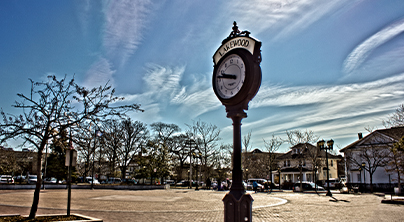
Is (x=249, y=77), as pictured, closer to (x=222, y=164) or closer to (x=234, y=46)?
(x=234, y=46)

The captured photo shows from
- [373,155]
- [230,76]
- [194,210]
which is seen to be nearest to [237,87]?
[230,76]

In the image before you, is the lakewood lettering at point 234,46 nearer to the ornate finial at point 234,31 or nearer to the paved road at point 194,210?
the ornate finial at point 234,31

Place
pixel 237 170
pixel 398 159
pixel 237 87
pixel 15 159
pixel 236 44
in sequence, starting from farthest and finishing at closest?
pixel 15 159
pixel 398 159
pixel 236 44
pixel 237 87
pixel 237 170

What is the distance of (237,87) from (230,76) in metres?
0.28

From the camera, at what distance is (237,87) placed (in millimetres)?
5684

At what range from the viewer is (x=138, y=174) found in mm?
41594

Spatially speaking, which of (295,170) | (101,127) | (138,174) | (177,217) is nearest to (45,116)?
→ (101,127)

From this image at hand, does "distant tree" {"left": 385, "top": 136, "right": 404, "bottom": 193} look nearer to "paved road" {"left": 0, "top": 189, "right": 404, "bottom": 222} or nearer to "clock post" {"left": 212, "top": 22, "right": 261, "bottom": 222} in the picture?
"paved road" {"left": 0, "top": 189, "right": 404, "bottom": 222}

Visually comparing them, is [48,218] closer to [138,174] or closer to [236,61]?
[236,61]

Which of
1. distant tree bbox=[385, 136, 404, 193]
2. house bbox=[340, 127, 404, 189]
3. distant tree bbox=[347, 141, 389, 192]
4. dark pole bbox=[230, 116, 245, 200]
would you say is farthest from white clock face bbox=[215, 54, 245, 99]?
house bbox=[340, 127, 404, 189]

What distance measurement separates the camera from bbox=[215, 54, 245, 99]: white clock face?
5645mm

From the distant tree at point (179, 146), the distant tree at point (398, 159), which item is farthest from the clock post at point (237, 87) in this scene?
the distant tree at point (179, 146)

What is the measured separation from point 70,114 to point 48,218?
11.2 feet

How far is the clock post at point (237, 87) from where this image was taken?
529 centimetres
